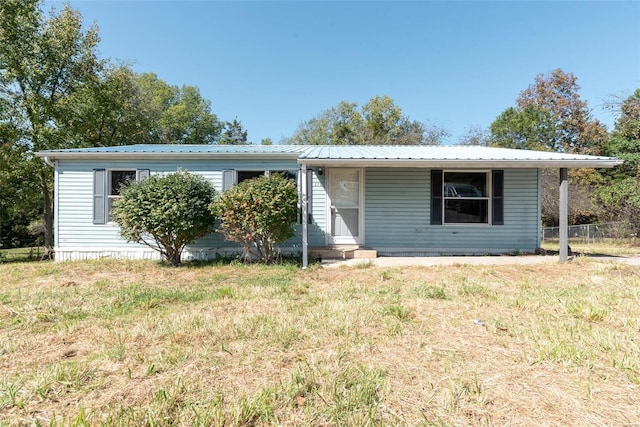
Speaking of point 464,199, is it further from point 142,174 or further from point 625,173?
point 625,173

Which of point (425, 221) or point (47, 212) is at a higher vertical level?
point (47, 212)

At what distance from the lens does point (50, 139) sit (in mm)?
11672

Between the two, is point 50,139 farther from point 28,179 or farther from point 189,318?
point 189,318

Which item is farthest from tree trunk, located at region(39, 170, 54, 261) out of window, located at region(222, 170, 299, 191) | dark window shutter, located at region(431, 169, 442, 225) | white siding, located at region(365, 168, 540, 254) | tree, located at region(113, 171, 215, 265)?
dark window shutter, located at region(431, 169, 442, 225)

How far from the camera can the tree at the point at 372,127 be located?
2262 cm

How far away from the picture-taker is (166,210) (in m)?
6.21

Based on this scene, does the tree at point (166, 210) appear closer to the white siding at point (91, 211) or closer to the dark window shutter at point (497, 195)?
the white siding at point (91, 211)

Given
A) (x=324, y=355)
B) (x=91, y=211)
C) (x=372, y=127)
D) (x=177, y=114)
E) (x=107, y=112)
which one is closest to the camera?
(x=324, y=355)

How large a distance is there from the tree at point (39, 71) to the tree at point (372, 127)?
1571 centimetres

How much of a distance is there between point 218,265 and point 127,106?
534 inches

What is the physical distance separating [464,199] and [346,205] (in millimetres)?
3235

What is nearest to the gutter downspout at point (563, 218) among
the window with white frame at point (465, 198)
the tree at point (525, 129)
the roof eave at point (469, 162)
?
the roof eave at point (469, 162)

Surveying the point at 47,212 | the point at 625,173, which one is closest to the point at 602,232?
the point at 625,173

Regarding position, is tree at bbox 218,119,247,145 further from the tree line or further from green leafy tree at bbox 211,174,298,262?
green leafy tree at bbox 211,174,298,262
